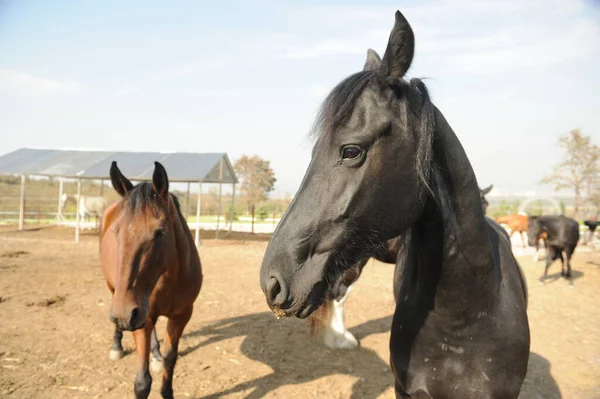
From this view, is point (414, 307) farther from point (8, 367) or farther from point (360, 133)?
point (8, 367)

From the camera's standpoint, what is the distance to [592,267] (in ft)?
45.0

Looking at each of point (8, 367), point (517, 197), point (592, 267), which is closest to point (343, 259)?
point (8, 367)

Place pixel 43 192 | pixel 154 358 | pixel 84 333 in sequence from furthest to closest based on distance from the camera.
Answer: pixel 43 192, pixel 84 333, pixel 154 358

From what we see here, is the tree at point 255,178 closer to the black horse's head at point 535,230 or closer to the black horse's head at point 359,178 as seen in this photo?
the black horse's head at point 535,230

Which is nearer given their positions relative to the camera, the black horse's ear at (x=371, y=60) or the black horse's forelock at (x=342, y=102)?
the black horse's forelock at (x=342, y=102)

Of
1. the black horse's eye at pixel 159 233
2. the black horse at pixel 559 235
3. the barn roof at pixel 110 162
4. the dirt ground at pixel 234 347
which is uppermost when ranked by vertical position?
the barn roof at pixel 110 162

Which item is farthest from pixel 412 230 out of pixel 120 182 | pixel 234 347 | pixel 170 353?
pixel 234 347

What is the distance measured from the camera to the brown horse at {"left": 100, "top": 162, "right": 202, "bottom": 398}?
3002mm

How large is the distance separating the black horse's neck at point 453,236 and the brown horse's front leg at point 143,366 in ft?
8.47

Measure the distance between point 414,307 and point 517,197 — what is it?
35441 mm

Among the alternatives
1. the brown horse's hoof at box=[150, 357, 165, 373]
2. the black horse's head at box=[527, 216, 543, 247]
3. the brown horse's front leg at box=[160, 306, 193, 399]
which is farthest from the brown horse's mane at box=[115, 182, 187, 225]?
the black horse's head at box=[527, 216, 543, 247]

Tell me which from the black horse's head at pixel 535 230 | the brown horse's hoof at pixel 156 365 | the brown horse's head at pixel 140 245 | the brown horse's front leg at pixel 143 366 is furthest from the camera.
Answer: the black horse's head at pixel 535 230

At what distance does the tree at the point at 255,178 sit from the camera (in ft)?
146

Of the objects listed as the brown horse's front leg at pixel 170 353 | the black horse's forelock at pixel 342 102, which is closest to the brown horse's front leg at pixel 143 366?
the brown horse's front leg at pixel 170 353
